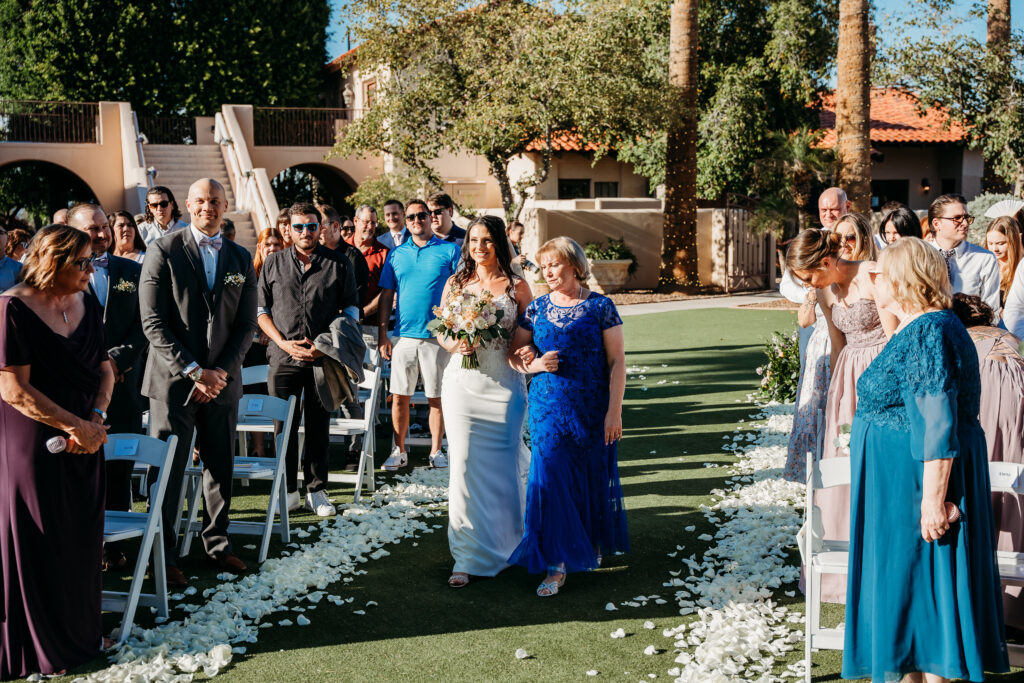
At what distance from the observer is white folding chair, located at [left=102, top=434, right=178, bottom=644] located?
5168 millimetres

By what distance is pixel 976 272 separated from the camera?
705cm

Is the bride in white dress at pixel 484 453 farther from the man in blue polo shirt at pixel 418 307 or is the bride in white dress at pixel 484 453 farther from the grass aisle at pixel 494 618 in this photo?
the man in blue polo shirt at pixel 418 307

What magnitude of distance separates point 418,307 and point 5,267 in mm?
3232

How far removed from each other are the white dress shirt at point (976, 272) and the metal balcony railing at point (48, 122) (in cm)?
2670

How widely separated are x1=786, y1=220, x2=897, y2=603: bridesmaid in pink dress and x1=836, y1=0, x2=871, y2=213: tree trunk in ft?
47.3

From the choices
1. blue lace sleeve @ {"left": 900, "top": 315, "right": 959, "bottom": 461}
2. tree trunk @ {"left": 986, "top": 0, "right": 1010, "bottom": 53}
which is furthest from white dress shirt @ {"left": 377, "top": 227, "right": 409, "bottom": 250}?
tree trunk @ {"left": 986, "top": 0, "right": 1010, "bottom": 53}

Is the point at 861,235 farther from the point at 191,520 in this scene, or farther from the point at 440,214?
the point at 191,520

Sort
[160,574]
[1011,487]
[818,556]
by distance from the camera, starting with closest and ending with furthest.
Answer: [1011,487], [818,556], [160,574]

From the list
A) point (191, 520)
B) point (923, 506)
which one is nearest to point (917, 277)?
point (923, 506)

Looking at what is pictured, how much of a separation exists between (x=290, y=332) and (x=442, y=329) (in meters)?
1.81

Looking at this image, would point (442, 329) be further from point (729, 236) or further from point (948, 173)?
point (948, 173)

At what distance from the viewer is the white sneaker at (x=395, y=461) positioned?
29.1 feet

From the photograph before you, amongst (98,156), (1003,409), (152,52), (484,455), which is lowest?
(484,455)

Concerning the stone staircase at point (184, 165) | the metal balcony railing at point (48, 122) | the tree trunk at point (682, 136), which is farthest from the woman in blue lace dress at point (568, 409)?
the metal balcony railing at point (48, 122)
